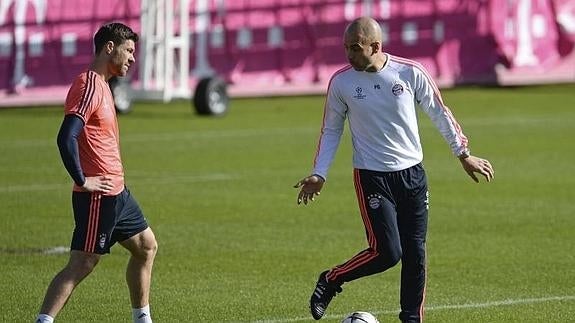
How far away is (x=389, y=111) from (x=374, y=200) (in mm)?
572

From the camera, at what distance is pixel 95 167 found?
9.39 m

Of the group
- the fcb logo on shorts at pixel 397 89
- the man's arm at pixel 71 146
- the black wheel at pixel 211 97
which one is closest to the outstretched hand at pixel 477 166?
the fcb logo on shorts at pixel 397 89

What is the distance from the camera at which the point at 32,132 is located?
2609cm

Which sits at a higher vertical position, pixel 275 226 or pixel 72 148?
pixel 72 148

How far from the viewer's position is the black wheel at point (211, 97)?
2841 cm

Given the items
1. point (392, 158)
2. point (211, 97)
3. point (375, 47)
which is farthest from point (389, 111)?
point (211, 97)

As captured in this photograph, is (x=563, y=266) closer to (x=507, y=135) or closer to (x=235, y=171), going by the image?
(x=235, y=171)

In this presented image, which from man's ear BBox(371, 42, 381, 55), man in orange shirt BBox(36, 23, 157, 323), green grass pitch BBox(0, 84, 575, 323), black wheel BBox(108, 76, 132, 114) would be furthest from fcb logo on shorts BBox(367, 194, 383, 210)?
black wheel BBox(108, 76, 132, 114)

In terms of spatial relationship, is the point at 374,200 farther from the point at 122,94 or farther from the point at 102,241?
the point at 122,94

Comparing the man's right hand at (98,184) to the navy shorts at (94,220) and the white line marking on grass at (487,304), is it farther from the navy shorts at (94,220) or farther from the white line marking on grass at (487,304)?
the white line marking on grass at (487,304)

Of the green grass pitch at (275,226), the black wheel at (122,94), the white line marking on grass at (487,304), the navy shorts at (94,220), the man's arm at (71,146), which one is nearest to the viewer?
the man's arm at (71,146)

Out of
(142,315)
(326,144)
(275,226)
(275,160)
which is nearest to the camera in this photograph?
(142,315)

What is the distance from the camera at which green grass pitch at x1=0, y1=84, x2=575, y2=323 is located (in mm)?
11375

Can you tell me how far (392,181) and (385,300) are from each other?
196 centimetres
